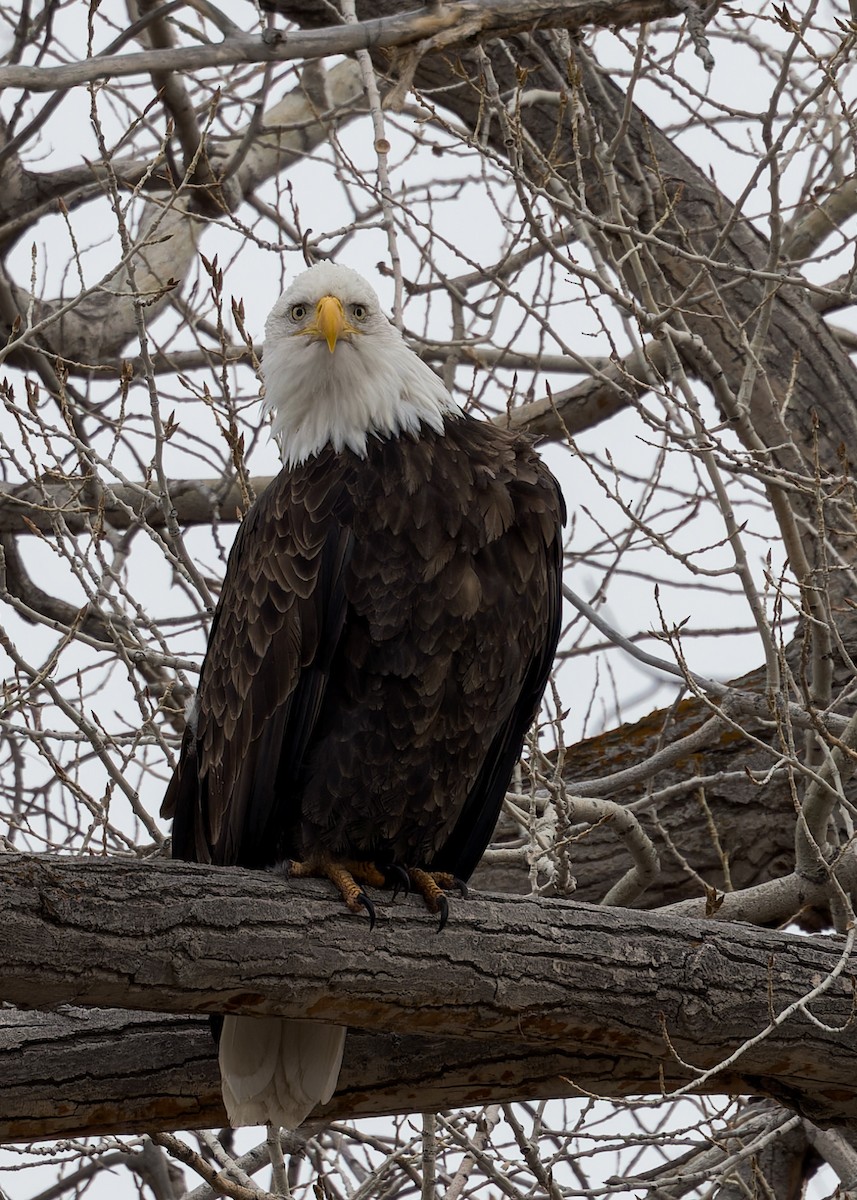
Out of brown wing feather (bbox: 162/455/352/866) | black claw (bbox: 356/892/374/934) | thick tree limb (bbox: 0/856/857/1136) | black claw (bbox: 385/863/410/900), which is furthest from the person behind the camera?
black claw (bbox: 385/863/410/900)

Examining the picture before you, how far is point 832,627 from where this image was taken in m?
3.96

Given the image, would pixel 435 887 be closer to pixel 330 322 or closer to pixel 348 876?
pixel 348 876

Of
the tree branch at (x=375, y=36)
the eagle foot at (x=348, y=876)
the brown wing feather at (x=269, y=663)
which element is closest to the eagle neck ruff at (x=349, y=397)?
the brown wing feather at (x=269, y=663)

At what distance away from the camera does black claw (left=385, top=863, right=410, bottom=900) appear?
12.1 ft

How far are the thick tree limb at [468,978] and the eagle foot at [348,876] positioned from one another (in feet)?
0.16

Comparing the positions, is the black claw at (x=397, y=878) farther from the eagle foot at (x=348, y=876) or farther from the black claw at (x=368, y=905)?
the black claw at (x=368, y=905)

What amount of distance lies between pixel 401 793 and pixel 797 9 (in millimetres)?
3136

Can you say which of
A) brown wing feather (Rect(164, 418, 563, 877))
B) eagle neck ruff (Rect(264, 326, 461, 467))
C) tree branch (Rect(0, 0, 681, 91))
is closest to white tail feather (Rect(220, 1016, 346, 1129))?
brown wing feather (Rect(164, 418, 563, 877))

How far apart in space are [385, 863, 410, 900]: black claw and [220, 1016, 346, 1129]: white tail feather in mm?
373

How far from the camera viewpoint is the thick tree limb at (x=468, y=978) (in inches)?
108

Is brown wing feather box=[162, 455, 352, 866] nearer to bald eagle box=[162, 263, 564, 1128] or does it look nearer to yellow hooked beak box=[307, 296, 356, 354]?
bald eagle box=[162, 263, 564, 1128]

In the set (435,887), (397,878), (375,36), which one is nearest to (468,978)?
(435,887)

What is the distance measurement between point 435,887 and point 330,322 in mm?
1447

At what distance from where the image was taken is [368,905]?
3275 millimetres
